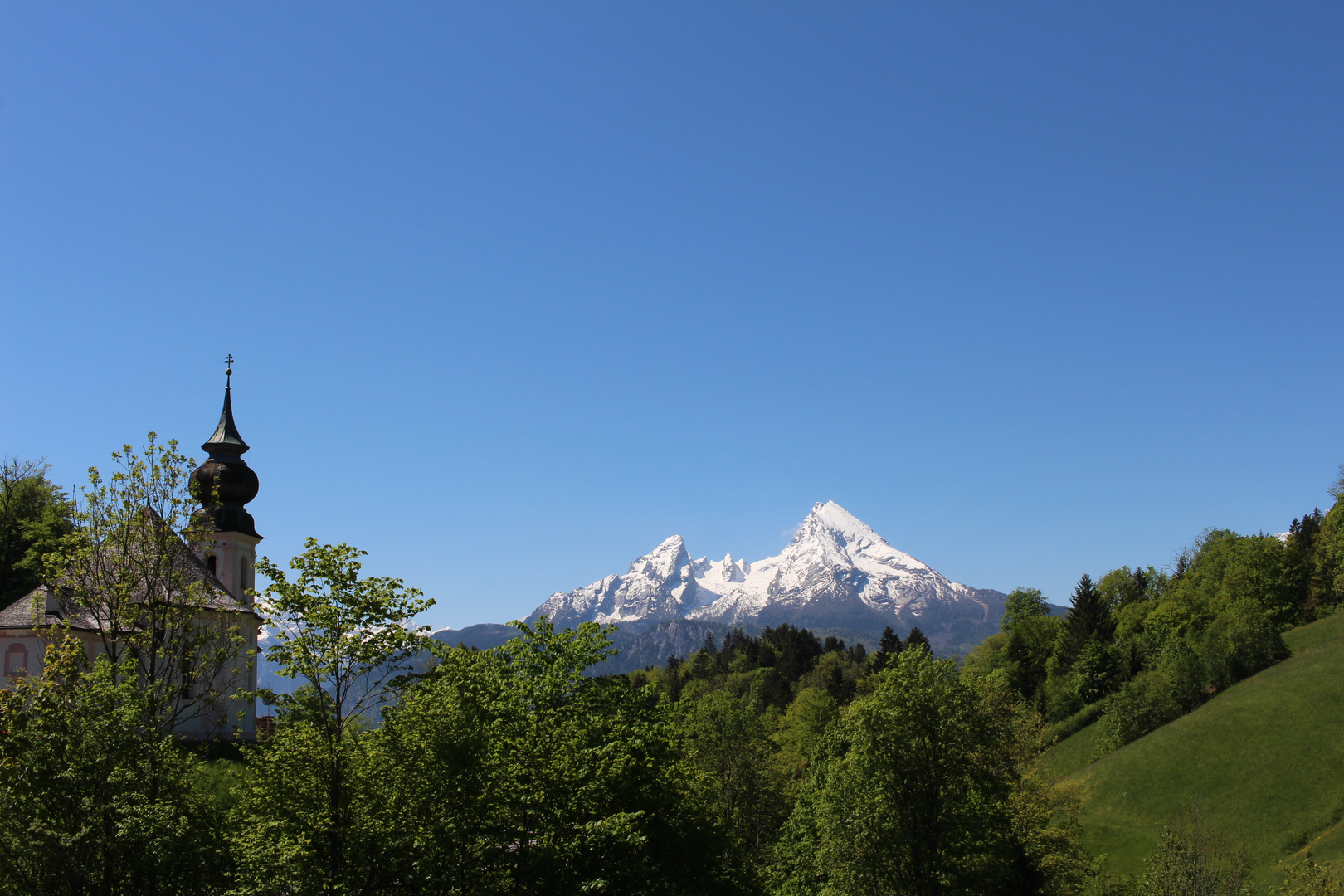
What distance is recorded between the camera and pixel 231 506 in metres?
63.4

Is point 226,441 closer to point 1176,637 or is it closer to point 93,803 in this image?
point 93,803

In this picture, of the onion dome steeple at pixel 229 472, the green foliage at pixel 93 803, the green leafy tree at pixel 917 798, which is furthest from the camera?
the onion dome steeple at pixel 229 472

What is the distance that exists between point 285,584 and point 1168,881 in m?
40.2

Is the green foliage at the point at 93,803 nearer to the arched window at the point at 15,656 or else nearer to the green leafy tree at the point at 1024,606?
the arched window at the point at 15,656

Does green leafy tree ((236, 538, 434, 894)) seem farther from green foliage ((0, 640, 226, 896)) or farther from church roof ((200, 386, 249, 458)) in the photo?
church roof ((200, 386, 249, 458))

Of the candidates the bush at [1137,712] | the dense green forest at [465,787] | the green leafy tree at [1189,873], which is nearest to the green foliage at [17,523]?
the dense green forest at [465,787]

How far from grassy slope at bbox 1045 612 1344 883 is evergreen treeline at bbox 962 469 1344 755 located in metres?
3.80

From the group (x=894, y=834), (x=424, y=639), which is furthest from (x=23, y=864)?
(x=894, y=834)

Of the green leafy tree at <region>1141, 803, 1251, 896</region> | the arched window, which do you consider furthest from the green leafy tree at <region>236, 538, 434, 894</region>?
the green leafy tree at <region>1141, 803, 1251, 896</region>

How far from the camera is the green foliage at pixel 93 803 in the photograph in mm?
20656

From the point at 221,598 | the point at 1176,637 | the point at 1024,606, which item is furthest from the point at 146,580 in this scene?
the point at 1024,606

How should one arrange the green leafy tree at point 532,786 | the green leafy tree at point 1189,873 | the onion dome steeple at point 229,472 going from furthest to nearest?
the onion dome steeple at point 229,472
the green leafy tree at point 1189,873
the green leafy tree at point 532,786

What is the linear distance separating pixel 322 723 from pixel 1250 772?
236 ft

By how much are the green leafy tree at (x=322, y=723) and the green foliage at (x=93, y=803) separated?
1.51 meters
